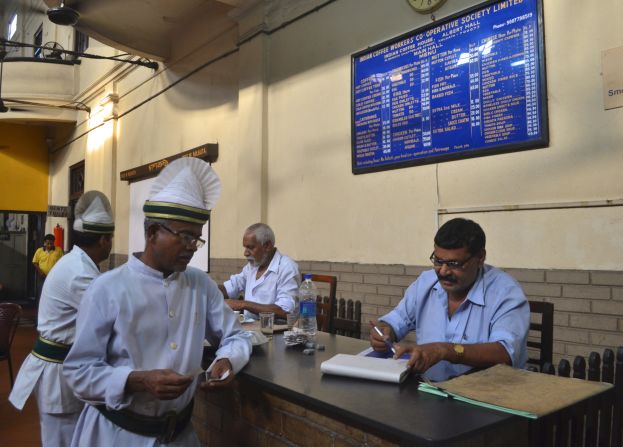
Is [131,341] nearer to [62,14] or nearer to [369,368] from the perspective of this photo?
[369,368]

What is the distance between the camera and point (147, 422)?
143 centimetres

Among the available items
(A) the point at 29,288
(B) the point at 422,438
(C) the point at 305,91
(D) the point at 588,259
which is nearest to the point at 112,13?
(C) the point at 305,91

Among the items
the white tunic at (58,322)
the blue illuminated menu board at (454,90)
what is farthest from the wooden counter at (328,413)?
the blue illuminated menu board at (454,90)

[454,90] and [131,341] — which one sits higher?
[454,90]

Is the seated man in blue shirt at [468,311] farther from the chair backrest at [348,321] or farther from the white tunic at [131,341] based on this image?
the chair backrest at [348,321]

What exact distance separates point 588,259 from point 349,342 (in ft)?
4.99

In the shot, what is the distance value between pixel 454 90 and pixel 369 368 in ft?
7.92

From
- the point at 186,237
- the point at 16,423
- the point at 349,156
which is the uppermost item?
the point at 349,156

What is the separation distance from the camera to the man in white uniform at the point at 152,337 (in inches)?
53.2

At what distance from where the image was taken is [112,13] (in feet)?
19.6

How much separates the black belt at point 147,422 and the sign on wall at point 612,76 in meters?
2.66

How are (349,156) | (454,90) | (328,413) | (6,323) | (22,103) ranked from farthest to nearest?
(22,103)
(349,156)
(6,323)
(454,90)
(328,413)

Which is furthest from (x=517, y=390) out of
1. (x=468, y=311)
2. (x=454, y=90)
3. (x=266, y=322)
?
(x=454, y=90)

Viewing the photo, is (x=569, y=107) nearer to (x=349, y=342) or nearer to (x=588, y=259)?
(x=588, y=259)
